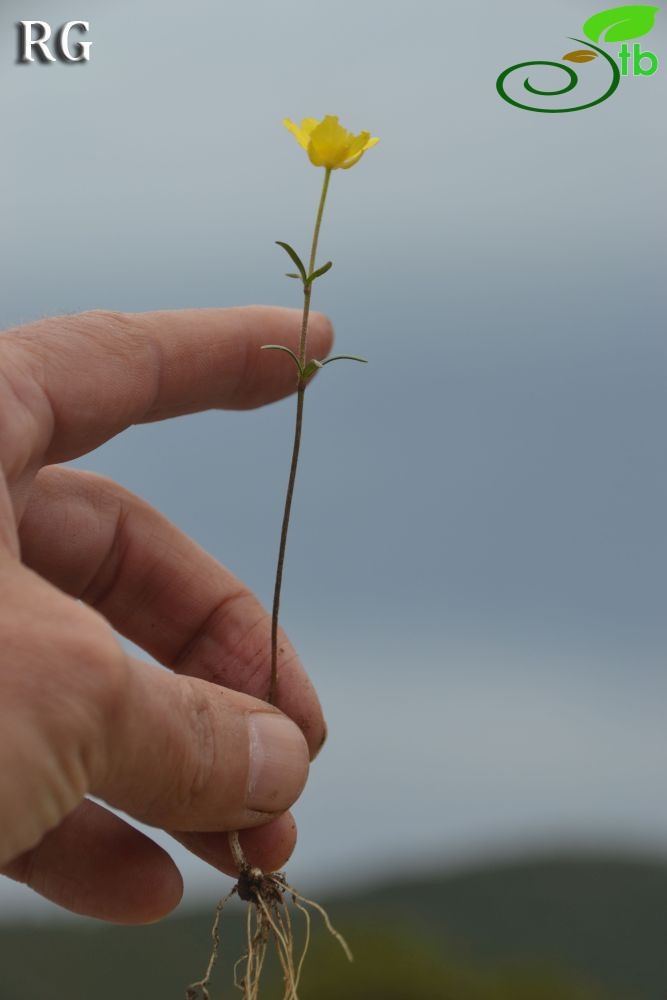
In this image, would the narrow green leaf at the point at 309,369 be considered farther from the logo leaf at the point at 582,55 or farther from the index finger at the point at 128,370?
the logo leaf at the point at 582,55

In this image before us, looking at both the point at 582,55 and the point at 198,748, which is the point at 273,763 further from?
the point at 582,55

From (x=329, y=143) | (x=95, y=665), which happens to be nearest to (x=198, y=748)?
(x=95, y=665)

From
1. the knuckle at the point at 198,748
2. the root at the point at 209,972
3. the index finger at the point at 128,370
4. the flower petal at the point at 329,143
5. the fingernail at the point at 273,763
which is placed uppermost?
the flower petal at the point at 329,143

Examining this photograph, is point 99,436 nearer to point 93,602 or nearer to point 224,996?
point 93,602

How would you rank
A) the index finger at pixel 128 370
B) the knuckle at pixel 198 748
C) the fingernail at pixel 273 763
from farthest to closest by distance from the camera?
the index finger at pixel 128 370 → the fingernail at pixel 273 763 → the knuckle at pixel 198 748

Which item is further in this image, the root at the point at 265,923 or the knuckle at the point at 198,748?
the root at the point at 265,923

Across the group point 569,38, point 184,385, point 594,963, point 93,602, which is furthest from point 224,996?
point 569,38

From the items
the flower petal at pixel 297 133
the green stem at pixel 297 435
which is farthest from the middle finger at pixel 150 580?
the flower petal at pixel 297 133
